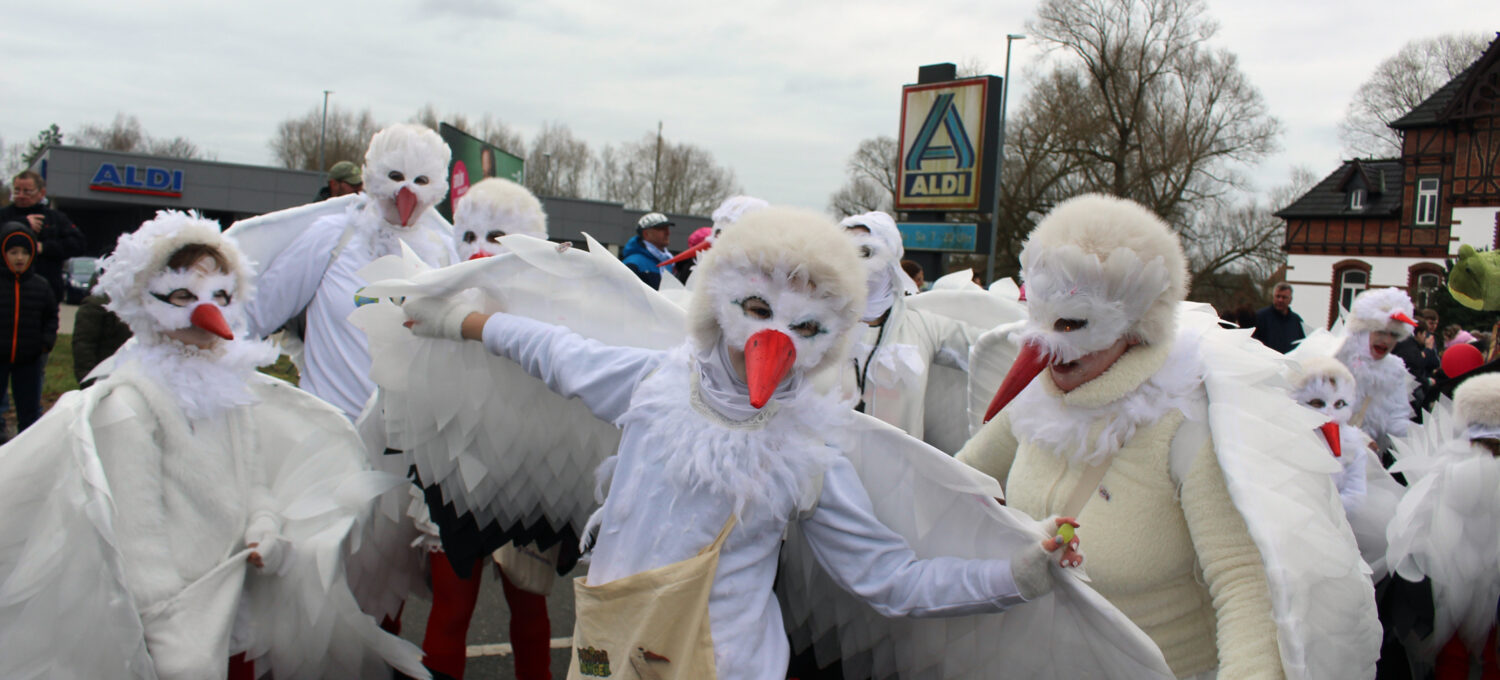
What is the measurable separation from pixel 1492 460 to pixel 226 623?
3.92 metres

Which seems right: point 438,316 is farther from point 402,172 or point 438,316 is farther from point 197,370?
point 402,172

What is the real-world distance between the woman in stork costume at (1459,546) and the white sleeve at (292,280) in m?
3.90

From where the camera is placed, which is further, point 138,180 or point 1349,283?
point 1349,283

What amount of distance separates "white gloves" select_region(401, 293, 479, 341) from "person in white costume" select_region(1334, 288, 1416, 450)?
4.75 meters

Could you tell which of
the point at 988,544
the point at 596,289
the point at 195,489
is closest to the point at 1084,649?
the point at 988,544

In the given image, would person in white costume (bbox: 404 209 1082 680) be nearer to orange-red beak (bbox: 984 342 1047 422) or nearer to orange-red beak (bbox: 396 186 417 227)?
orange-red beak (bbox: 984 342 1047 422)

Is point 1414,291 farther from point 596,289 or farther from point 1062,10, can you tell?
point 596,289

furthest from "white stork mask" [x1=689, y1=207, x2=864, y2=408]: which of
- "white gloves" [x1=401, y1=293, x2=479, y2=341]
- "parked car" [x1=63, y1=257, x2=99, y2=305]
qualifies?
"parked car" [x1=63, y1=257, x2=99, y2=305]

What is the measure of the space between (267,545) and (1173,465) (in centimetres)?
226

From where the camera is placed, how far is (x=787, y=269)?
192 centimetres

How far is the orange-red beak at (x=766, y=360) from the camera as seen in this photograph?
182cm

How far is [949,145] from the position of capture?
1559cm

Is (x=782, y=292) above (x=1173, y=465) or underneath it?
above

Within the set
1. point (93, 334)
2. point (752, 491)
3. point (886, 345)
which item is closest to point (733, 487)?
point (752, 491)
